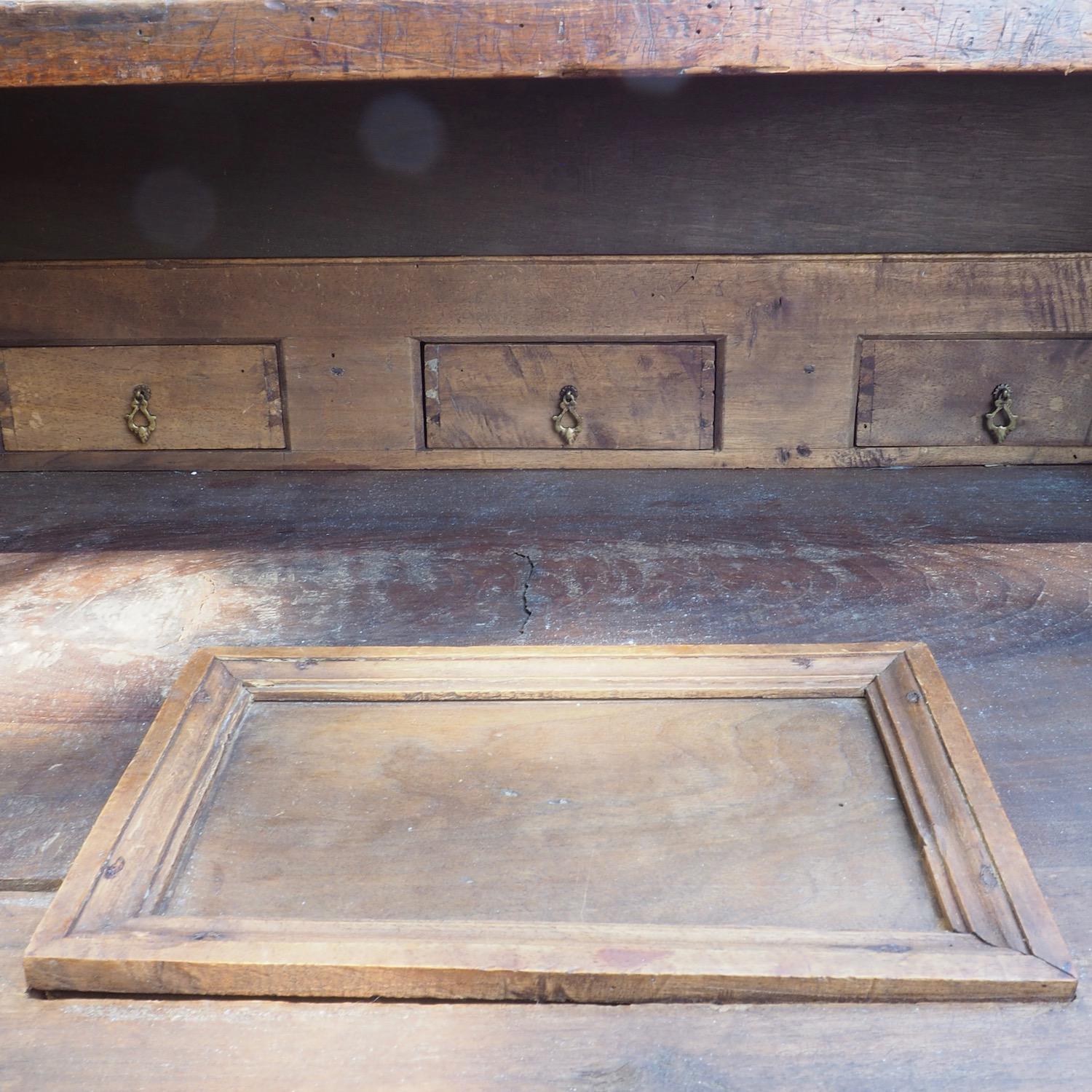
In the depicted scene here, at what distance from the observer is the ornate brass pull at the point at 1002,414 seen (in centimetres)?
188

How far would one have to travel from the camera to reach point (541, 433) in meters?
1.94

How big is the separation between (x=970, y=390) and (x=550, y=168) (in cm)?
86

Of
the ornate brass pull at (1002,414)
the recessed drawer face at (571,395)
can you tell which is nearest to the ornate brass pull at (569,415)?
the recessed drawer face at (571,395)

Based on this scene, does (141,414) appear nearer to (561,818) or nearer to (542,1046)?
(561,818)

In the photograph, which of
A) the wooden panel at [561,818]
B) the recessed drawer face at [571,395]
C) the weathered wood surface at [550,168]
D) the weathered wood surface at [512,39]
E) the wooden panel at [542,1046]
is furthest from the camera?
the recessed drawer face at [571,395]

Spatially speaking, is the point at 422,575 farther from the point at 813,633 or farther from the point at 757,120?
the point at 757,120

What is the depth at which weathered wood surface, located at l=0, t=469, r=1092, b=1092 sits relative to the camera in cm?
65

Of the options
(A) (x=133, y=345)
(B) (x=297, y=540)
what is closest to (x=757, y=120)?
(B) (x=297, y=540)

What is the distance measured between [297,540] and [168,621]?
0.33 m

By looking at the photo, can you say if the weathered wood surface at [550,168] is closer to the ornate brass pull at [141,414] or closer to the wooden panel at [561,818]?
the ornate brass pull at [141,414]

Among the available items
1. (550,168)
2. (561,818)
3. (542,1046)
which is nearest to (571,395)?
(550,168)

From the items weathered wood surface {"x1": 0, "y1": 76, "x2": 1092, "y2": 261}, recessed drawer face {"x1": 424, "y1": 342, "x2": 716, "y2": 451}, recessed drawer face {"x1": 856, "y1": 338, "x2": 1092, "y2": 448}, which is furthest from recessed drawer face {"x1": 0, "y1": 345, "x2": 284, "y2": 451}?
recessed drawer face {"x1": 856, "y1": 338, "x2": 1092, "y2": 448}

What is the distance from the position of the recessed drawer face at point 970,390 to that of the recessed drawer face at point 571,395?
0.30m

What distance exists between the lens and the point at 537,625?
126 cm
